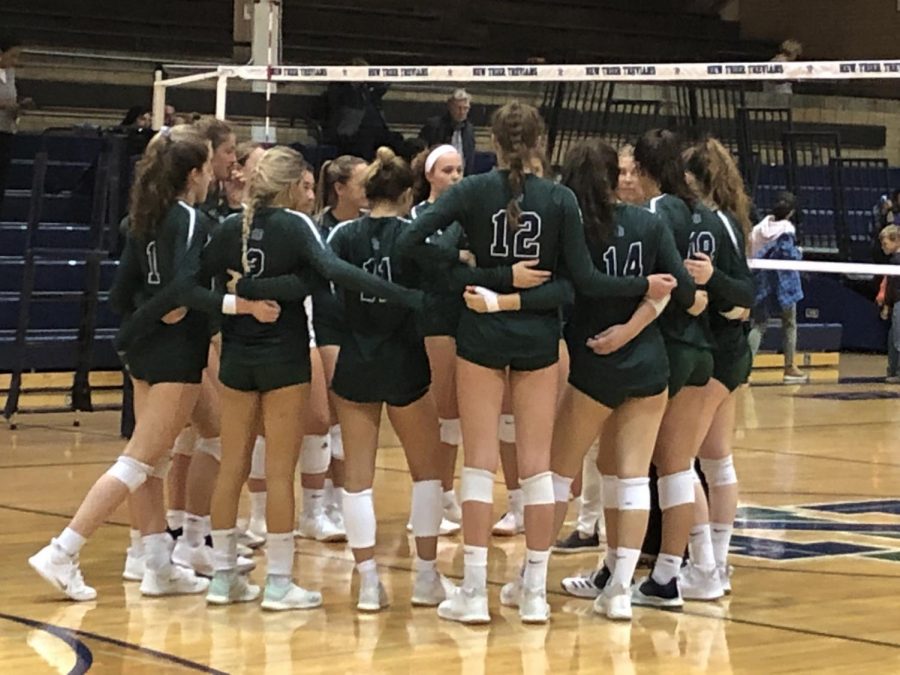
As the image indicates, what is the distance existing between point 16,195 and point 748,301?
9471mm

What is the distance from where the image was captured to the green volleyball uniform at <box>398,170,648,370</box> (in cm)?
575

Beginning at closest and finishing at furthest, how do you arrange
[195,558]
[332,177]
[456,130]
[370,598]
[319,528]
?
[370,598]
[195,558]
[332,177]
[319,528]
[456,130]

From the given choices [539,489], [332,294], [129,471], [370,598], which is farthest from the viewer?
[332,294]

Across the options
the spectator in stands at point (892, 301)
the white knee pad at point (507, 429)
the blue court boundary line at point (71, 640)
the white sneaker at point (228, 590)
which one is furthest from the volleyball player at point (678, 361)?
the spectator in stands at point (892, 301)

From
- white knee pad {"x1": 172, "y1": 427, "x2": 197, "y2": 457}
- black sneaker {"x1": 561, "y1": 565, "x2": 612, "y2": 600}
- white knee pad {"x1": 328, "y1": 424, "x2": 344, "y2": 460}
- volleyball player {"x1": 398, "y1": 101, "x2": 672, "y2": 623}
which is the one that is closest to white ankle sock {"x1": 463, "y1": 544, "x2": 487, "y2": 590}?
volleyball player {"x1": 398, "y1": 101, "x2": 672, "y2": 623}

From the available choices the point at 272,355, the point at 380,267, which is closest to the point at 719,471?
the point at 380,267

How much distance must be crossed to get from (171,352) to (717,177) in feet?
6.84

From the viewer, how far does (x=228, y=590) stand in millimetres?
6191

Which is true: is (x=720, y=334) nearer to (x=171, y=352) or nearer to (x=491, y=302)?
(x=491, y=302)

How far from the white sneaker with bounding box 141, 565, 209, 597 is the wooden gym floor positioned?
0.21 feet

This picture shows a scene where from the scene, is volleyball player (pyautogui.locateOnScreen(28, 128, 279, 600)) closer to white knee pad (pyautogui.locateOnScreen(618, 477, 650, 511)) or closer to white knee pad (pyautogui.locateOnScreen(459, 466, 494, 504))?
white knee pad (pyautogui.locateOnScreen(459, 466, 494, 504))

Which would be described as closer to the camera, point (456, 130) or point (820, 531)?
point (820, 531)

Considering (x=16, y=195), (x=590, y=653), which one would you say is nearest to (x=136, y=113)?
(x=16, y=195)

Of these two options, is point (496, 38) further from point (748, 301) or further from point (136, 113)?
point (748, 301)
